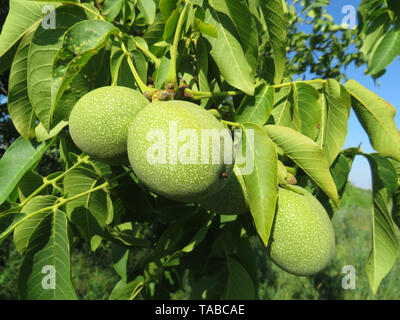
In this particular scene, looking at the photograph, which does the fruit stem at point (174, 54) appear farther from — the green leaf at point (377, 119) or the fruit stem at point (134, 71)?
the green leaf at point (377, 119)

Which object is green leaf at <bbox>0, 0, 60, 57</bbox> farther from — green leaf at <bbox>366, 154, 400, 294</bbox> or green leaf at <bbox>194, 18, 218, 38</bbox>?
green leaf at <bbox>366, 154, 400, 294</bbox>

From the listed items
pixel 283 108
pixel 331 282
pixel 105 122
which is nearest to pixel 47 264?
pixel 105 122

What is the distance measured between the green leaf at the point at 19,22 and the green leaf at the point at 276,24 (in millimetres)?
733

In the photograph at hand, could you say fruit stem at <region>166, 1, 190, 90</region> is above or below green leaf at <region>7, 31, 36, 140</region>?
above

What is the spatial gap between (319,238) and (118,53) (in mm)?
965

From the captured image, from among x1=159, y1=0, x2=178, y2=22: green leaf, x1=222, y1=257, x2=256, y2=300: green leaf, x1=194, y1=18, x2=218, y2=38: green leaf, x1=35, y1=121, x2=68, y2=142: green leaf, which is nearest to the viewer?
x1=194, y1=18, x2=218, y2=38: green leaf

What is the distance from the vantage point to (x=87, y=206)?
1354 millimetres

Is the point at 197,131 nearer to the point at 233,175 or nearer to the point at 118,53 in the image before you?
the point at 233,175

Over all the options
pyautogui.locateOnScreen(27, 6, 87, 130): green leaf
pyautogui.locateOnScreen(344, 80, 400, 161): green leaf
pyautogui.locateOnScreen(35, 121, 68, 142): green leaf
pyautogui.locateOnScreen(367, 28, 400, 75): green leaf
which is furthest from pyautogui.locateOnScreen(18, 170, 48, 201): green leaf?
pyautogui.locateOnScreen(367, 28, 400, 75): green leaf

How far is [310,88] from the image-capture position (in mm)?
1152

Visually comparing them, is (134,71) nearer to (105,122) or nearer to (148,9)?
(105,122)

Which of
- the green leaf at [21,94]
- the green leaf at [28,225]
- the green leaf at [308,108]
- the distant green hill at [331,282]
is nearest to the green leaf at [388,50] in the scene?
the green leaf at [308,108]

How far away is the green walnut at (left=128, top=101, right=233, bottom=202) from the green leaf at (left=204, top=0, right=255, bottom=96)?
0.24 m

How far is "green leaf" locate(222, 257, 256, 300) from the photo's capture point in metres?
1.60
